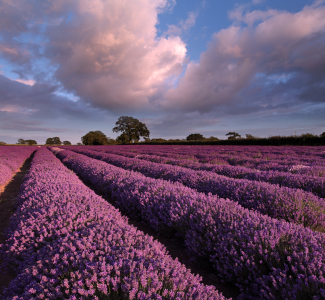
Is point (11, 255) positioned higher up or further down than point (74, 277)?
further down

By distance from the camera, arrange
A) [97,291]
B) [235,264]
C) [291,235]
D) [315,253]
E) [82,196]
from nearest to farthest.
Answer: [97,291] < [315,253] < [235,264] < [291,235] < [82,196]

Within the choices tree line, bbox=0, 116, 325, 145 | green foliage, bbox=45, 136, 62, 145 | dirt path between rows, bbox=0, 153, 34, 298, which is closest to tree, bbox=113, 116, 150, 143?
tree line, bbox=0, 116, 325, 145

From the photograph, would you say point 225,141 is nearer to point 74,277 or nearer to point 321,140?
point 321,140

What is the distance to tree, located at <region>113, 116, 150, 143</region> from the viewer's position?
69188 millimetres

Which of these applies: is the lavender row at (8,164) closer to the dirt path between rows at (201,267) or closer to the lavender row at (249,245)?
the dirt path between rows at (201,267)

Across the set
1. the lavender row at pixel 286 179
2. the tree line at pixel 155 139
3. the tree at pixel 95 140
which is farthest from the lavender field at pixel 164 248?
the tree at pixel 95 140

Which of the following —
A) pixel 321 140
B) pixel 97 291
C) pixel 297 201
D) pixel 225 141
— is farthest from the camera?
pixel 225 141

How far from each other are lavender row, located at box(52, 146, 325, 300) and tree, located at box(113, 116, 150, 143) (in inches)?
2623

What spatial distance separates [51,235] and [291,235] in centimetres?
305

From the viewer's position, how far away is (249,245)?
2094 millimetres

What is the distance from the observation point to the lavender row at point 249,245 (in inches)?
67.8

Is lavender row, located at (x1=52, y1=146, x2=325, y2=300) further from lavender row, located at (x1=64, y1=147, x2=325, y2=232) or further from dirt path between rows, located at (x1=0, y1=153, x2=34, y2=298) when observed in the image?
dirt path between rows, located at (x1=0, y1=153, x2=34, y2=298)

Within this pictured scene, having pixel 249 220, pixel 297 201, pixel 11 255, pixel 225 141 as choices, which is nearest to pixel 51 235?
pixel 11 255

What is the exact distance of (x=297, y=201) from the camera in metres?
3.40
